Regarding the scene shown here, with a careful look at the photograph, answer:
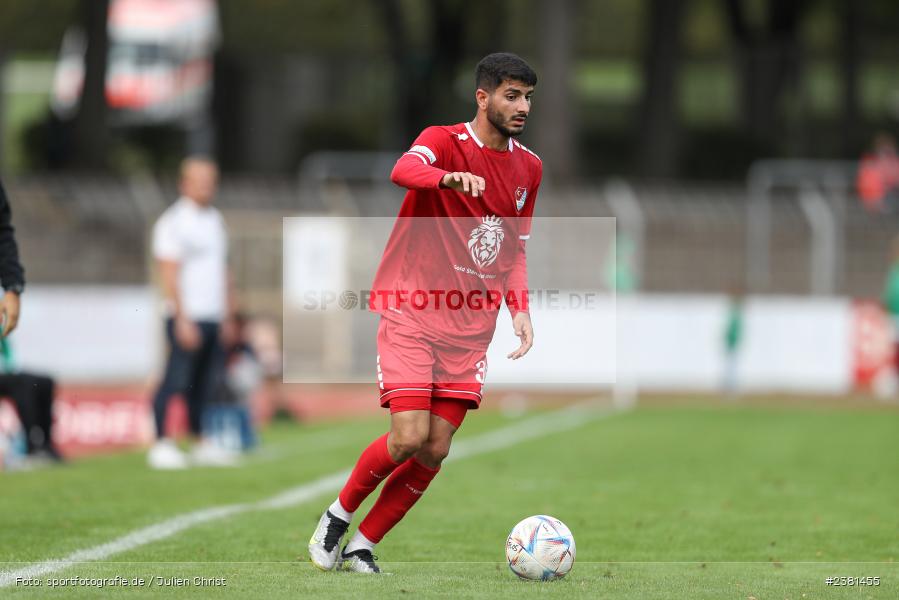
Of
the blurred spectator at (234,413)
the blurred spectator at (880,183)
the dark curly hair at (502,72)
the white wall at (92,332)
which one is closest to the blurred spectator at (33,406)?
the blurred spectator at (234,413)

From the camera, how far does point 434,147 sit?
636 cm

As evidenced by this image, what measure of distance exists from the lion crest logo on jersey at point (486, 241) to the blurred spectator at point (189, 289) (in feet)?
17.7

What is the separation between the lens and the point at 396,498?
6617 millimetres

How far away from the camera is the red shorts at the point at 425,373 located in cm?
640

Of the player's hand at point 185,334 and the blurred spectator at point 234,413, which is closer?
the player's hand at point 185,334

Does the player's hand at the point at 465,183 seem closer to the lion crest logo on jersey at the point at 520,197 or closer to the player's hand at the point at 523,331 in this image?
the lion crest logo on jersey at the point at 520,197

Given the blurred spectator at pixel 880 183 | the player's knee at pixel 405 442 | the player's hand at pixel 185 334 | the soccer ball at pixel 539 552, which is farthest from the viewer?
the blurred spectator at pixel 880 183

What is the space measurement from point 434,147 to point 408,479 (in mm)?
1436

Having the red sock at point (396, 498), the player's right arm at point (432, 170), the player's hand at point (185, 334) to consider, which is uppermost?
the player's right arm at point (432, 170)

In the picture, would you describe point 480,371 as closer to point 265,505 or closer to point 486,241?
point 486,241

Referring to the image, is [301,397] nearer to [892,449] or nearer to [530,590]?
[892,449]

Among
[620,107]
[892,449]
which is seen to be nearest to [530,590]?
[892,449]

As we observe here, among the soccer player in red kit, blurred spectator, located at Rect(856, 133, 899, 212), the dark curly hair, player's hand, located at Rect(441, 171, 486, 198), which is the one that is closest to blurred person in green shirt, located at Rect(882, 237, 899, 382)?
blurred spectator, located at Rect(856, 133, 899, 212)

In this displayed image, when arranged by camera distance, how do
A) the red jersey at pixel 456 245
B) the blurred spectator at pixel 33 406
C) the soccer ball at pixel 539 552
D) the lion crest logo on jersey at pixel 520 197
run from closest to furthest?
the soccer ball at pixel 539 552
the red jersey at pixel 456 245
the lion crest logo on jersey at pixel 520 197
the blurred spectator at pixel 33 406
